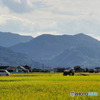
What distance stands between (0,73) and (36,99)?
2447 inches

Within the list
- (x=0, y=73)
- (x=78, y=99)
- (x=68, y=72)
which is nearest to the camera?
(x=78, y=99)

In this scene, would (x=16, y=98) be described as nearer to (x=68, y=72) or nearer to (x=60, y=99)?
(x=60, y=99)

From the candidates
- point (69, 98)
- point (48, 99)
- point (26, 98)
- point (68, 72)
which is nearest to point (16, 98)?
point (26, 98)

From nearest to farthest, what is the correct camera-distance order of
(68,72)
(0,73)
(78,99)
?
(78,99) < (0,73) < (68,72)

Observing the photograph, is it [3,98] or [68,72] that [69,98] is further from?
[68,72]

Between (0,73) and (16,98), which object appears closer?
(16,98)

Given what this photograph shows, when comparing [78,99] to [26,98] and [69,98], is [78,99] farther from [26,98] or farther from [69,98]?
[26,98]

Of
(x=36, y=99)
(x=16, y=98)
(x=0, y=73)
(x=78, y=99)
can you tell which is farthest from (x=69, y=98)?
(x=0, y=73)

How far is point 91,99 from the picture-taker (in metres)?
17.2

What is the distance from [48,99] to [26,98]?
1666mm

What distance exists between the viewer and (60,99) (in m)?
16.9

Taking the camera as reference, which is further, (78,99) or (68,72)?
(68,72)

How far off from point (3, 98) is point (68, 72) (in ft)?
240

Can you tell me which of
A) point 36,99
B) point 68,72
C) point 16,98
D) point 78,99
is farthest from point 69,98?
point 68,72
